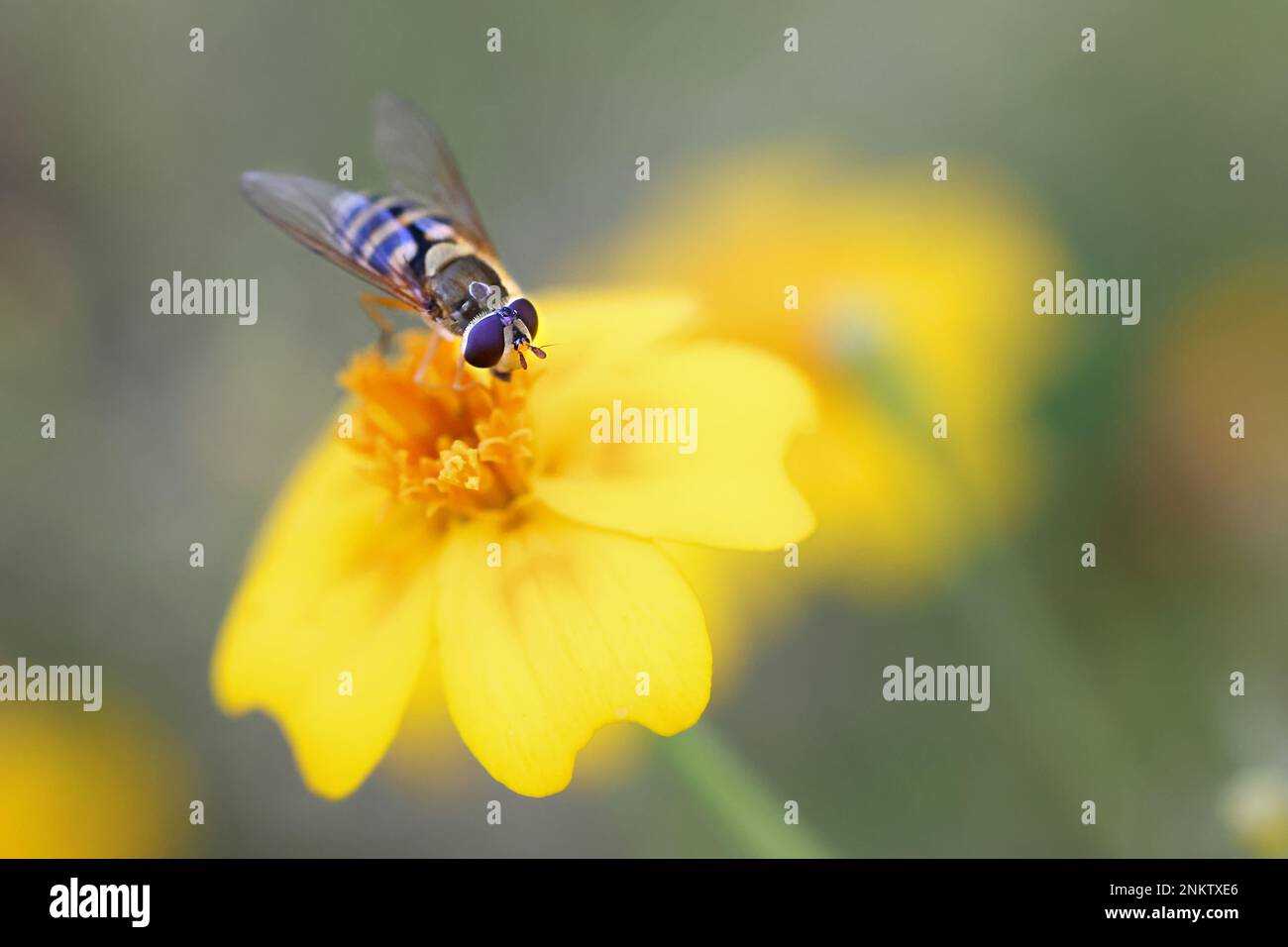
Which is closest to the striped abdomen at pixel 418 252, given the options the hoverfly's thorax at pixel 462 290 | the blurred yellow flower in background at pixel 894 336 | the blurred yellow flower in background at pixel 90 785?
the hoverfly's thorax at pixel 462 290

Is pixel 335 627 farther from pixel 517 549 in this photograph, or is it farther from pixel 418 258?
pixel 418 258

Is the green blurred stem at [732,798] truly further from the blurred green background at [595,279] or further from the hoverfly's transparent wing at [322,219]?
the hoverfly's transparent wing at [322,219]

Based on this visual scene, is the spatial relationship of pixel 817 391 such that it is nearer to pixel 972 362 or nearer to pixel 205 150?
pixel 972 362

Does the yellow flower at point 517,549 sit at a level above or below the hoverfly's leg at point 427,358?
below

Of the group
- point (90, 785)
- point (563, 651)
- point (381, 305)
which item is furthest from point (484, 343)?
point (90, 785)

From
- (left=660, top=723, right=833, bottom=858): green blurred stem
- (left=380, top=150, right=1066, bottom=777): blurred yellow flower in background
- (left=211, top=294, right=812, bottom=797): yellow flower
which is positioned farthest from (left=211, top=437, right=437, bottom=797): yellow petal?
(left=380, top=150, right=1066, bottom=777): blurred yellow flower in background

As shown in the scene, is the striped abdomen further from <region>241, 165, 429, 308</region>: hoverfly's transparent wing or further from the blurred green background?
the blurred green background

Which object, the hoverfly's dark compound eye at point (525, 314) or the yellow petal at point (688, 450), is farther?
the hoverfly's dark compound eye at point (525, 314)

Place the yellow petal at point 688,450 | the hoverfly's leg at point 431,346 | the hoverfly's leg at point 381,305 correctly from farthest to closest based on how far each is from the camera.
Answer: the hoverfly's leg at point 381,305, the hoverfly's leg at point 431,346, the yellow petal at point 688,450

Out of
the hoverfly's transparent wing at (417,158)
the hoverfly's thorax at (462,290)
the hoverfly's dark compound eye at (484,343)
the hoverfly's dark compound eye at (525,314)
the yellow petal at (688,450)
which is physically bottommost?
the yellow petal at (688,450)

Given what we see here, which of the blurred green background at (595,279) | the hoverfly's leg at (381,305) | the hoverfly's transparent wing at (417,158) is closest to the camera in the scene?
the hoverfly's leg at (381,305)
